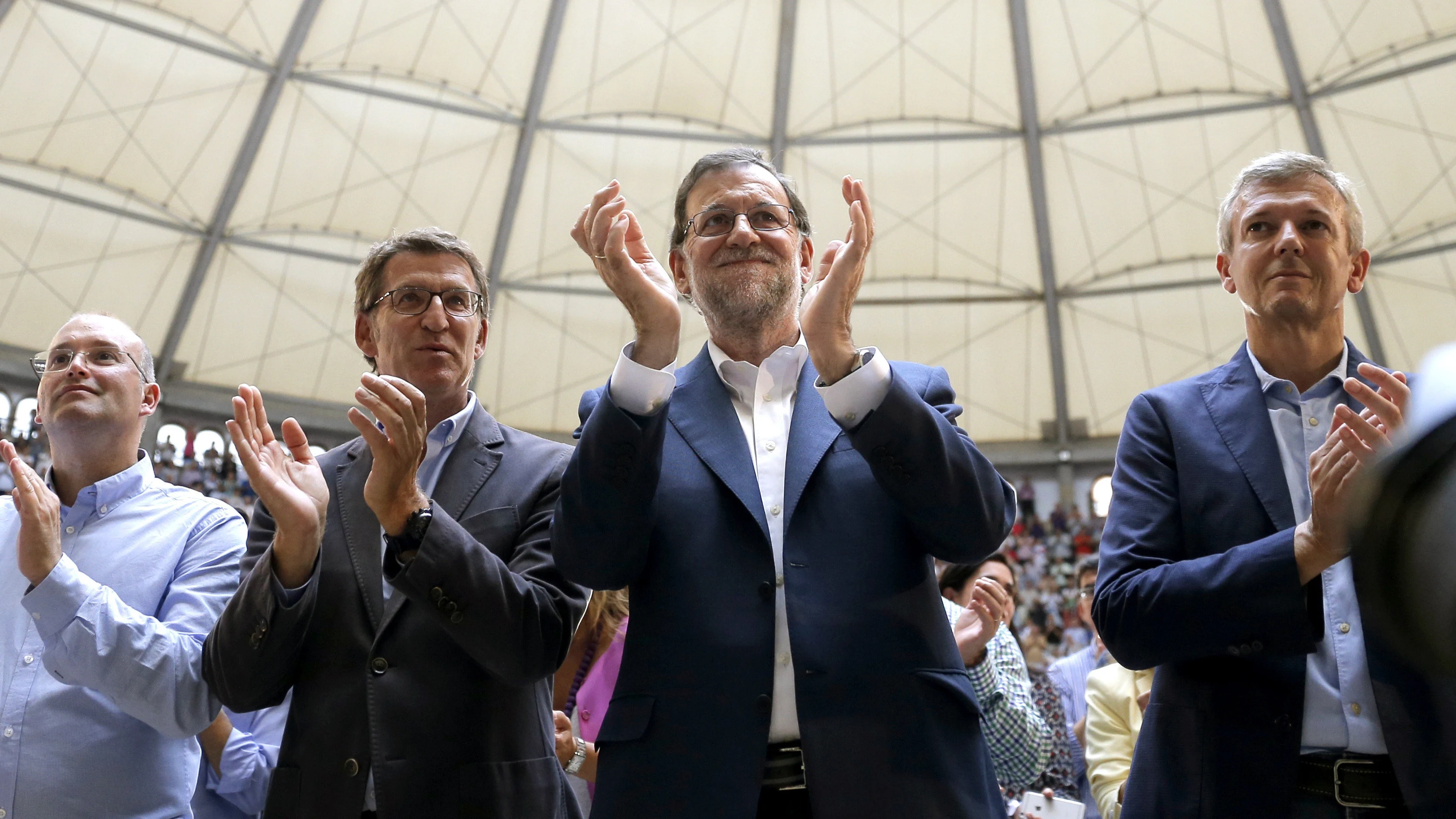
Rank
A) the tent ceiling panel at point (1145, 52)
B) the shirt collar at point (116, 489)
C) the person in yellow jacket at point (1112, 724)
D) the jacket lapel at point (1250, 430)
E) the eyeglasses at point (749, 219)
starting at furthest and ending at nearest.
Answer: the tent ceiling panel at point (1145, 52)
the person in yellow jacket at point (1112, 724)
the shirt collar at point (116, 489)
the eyeglasses at point (749, 219)
the jacket lapel at point (1250, 430)

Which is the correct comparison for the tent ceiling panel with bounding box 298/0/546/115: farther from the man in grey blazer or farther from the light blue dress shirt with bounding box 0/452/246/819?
the man in grey blazer

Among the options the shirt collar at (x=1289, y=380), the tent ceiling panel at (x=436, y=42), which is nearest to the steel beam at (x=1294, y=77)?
the tent ceiling panel at (x=436, y=42)

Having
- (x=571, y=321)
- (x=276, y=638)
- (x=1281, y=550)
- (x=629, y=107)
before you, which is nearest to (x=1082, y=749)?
(x=1281, y=550)

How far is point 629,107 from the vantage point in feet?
57.6

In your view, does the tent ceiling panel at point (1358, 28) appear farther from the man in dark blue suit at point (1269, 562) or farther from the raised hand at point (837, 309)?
the raised hand at point (837, 309)

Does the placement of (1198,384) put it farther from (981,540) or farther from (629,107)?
(629,107)

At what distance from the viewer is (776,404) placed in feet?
9.07

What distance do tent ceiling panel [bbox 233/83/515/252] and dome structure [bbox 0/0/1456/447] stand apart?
0.04 metres

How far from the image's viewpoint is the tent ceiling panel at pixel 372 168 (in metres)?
17.6

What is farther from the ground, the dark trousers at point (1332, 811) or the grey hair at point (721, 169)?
the grey hair at point (721, 169)

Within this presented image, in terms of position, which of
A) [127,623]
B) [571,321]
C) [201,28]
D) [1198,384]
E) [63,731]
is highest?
[201,28]

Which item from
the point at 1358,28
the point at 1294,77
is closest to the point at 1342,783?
the point at 1358,28

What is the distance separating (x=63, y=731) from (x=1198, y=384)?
303cm

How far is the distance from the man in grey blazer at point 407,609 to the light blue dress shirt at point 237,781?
890 mm
